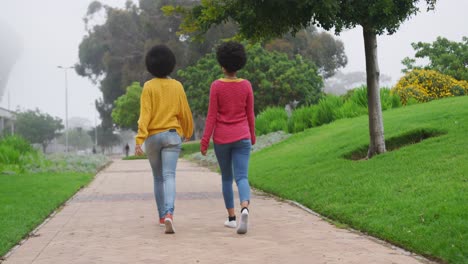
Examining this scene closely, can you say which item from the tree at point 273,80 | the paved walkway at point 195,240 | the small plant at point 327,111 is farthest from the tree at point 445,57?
the paved walkway at point 195,240

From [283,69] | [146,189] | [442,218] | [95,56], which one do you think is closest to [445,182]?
[442,218]

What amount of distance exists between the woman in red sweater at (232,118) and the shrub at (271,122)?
62.2ft

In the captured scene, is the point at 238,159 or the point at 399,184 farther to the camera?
the point at 399,184

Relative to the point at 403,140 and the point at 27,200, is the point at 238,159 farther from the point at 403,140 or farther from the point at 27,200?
the point at 403,140

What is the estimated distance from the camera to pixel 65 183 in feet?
47.1

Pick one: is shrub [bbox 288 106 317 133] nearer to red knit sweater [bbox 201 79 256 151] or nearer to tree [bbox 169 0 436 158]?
tree [bbox 169 0 436 158]

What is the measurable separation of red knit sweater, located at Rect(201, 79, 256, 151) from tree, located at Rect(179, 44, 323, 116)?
93.7 ft

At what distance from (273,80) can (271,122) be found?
9.72 m

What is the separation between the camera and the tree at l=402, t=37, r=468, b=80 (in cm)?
3285

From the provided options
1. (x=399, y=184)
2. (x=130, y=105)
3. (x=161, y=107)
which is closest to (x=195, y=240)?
(x=161, y=107)

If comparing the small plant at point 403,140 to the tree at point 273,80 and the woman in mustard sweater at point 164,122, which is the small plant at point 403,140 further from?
the tree at point 273,80

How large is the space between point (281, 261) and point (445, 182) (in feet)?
10.8

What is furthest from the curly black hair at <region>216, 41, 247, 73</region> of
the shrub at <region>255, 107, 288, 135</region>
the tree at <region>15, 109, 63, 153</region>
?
the tree at <region>15, 109, 63, 153</region>

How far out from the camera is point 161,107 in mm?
6895
